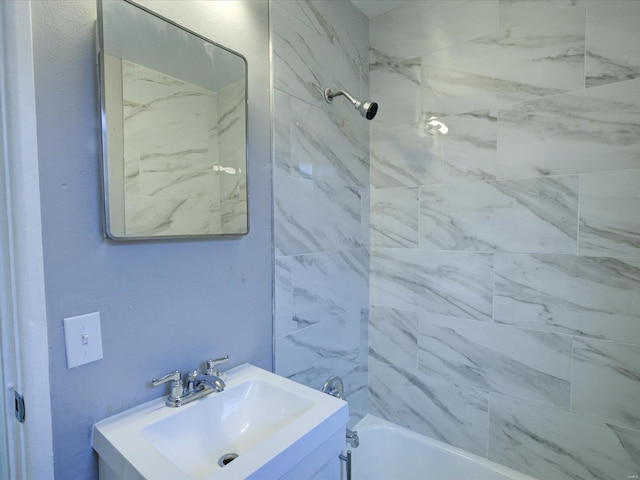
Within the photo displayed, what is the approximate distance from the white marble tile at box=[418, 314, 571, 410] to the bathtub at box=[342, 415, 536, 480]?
1.16 feet

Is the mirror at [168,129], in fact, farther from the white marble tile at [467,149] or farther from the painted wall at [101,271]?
the white marble tile at [467,149]

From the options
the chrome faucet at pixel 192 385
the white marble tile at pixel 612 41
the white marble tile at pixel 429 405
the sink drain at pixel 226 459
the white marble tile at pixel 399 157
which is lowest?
the white marble tile at pixel 429 405

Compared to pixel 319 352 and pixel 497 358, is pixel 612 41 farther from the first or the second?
pixel 319 352

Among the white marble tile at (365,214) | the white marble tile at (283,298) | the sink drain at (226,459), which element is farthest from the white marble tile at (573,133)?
the sink drain at (226,459)

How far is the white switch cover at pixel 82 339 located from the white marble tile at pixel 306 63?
3.50 ft

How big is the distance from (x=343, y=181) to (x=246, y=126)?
64 centimetres

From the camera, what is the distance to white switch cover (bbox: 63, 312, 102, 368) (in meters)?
0.83

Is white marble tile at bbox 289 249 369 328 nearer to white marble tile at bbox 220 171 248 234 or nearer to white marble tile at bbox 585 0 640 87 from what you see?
white marble tile at bbox 220 171 248 234

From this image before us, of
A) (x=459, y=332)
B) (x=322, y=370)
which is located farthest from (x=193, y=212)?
(x=459, y=332)

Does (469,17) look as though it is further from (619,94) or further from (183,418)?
(183,418)

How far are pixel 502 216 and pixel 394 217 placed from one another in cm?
54

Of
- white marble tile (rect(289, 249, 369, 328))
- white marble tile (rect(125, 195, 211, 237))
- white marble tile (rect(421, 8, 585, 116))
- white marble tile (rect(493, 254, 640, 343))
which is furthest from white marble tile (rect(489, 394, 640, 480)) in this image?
white marble tile (rect(125, 195, 211, 237))

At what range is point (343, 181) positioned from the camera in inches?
67.7

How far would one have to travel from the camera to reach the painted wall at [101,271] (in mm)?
800
